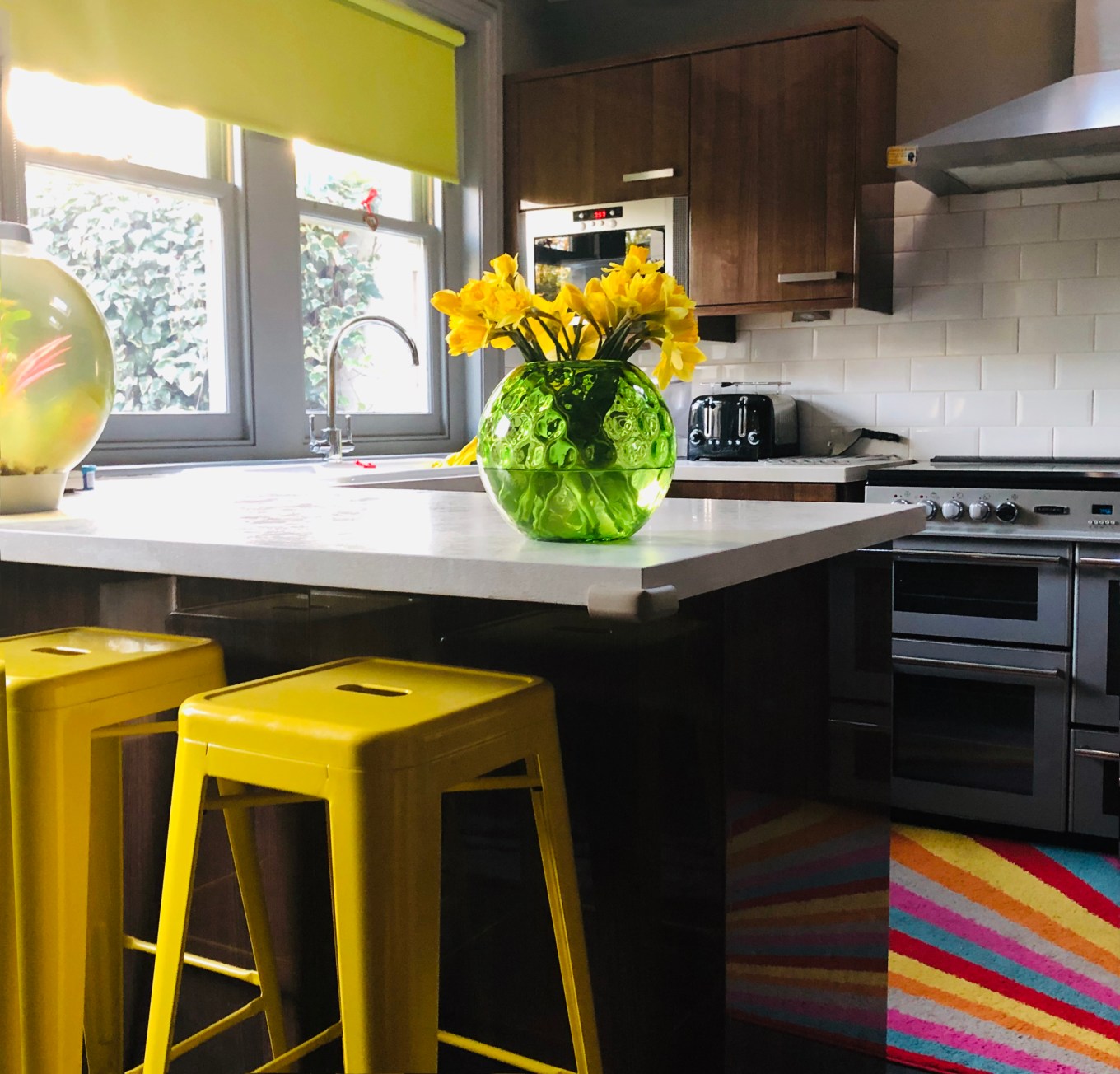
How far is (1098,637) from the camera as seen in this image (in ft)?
10.0

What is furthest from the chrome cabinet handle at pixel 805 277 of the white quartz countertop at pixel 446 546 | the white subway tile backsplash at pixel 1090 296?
the white quartz countertop at pixel 446 546

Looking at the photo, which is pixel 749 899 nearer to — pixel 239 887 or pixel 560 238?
pixel 239 887

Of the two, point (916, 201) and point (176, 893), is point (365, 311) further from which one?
point (176, 893)

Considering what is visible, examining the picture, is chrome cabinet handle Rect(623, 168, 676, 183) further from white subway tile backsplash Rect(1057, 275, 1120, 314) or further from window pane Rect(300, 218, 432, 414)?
white subway tile backsplash Rect(1057, 275, 1120, 314)

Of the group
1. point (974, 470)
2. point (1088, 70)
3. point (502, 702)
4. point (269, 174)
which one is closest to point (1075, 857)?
point (974, 470)

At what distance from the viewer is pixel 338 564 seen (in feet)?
4.12

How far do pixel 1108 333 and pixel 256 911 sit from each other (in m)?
3.00

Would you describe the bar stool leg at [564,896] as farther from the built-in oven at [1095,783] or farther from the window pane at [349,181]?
the window pane at [349,181]

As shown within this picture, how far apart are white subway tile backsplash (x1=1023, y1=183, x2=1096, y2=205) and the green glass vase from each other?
2.74m

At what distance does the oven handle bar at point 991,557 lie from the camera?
3.10 metres

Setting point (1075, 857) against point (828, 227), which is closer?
point (1075, 857)

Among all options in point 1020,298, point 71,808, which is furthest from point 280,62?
point 71,808

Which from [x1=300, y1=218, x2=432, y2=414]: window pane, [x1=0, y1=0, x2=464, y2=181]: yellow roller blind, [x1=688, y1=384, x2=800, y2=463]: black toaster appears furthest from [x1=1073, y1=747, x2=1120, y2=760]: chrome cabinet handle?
[x1=0, y1=0, x2=464, y2=181]: yellow roller blind

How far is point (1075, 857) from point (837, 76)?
228 centimetres
